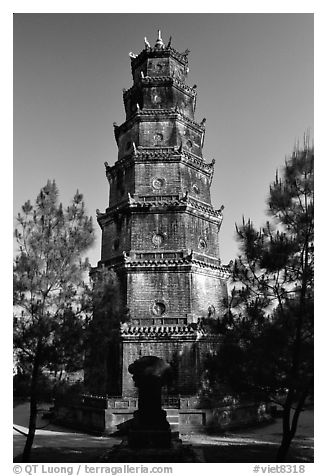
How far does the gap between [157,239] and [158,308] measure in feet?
12.6

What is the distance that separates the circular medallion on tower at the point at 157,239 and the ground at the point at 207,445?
973 cm

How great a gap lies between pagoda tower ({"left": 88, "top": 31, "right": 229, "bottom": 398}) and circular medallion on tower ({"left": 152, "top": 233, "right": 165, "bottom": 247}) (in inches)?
2.2

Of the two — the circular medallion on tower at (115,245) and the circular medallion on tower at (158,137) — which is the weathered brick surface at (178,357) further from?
the circular medallion on tower at (158,137)

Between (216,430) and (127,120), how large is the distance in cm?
1886

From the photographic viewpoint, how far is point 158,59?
90.7ft

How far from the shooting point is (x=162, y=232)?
2288 centimetres

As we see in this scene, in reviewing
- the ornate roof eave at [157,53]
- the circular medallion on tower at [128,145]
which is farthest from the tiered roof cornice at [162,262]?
the ornate roof eave at [157,53]

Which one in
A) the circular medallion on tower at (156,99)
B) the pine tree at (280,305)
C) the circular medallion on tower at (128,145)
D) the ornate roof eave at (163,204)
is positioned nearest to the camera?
the pine tree at (280,305)

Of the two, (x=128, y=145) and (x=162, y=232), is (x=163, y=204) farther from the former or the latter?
(x=128, y=145)

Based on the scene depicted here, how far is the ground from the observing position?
13062mm

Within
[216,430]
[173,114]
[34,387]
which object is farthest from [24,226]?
[173,114]

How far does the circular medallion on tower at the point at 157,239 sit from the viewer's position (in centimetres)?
2272

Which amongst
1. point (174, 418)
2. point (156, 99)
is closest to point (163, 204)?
point (156, 99)
